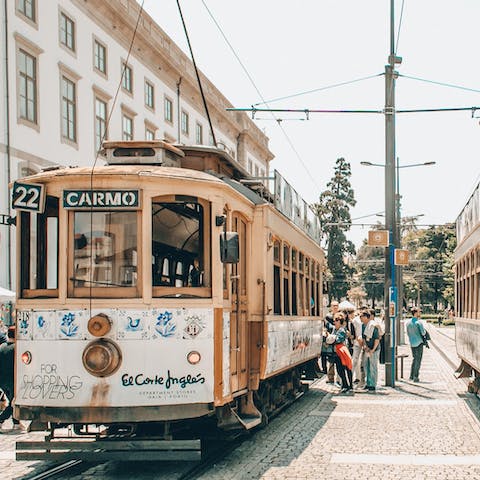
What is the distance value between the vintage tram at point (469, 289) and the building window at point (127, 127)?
62.8 feet

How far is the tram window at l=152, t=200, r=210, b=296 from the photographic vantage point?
8.45 meters

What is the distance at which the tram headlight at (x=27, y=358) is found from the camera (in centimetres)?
828

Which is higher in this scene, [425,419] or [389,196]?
[389,196]

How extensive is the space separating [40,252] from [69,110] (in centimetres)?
2153

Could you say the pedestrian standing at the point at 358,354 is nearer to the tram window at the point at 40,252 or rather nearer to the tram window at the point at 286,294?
the tram window at the point at 286,294

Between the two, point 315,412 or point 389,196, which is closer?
point 315,412

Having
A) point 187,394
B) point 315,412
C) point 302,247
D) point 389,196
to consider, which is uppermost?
point 389,196

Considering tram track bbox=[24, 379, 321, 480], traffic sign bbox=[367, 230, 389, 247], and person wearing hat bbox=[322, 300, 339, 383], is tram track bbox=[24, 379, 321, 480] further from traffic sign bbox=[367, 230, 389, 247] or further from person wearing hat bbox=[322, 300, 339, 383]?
traffic sign bbox=[367, 230, 389, 247]

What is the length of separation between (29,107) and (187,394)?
19530 millimetres

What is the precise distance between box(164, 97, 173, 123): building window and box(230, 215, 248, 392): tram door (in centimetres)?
3089

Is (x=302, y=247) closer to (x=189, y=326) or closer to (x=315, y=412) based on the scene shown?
(x=315, y=412)

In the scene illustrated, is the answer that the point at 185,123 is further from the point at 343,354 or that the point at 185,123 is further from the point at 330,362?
the point at 343,354

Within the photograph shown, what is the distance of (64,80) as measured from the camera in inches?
1135

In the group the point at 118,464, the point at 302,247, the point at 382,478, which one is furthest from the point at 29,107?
the point at 382,478
